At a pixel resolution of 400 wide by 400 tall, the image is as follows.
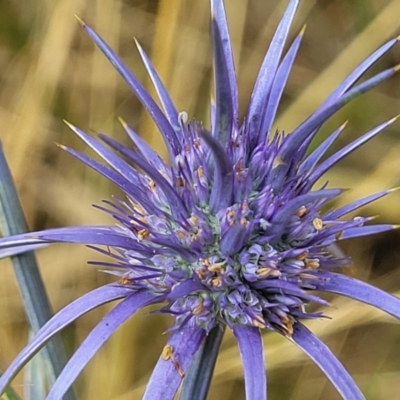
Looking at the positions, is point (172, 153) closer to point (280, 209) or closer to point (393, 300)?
point (280, 209)

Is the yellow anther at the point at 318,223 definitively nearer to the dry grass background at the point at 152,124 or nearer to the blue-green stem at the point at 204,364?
the blue-green stem at the point at 204,364

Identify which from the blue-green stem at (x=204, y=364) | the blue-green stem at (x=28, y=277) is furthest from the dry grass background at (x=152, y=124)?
the blue-green stem at (x=204, y=364)

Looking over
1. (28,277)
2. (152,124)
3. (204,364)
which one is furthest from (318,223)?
(152,124)

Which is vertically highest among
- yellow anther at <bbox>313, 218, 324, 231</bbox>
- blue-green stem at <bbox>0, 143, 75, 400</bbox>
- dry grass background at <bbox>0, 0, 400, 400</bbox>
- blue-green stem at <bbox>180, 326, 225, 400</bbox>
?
dry grass background at <bbox>0, 0, 400, 400</bbox>

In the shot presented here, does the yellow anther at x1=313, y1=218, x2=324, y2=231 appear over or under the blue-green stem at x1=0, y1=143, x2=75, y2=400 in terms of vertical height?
under

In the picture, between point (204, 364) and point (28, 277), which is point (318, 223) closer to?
point (204, 364)

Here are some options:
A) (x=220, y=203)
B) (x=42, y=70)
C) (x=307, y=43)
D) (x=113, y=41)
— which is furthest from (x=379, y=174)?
(x=220, y=203)

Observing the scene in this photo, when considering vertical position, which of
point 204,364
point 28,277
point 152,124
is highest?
point 152,124

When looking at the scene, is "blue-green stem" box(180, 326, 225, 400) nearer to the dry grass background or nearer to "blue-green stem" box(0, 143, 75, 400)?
"blue-green stem" box(0, 143, 75, 400)

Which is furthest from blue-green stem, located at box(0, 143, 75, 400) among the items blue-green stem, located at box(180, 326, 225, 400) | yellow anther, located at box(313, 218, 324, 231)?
yellow anther, located at box(313, 218, 324, 231)
